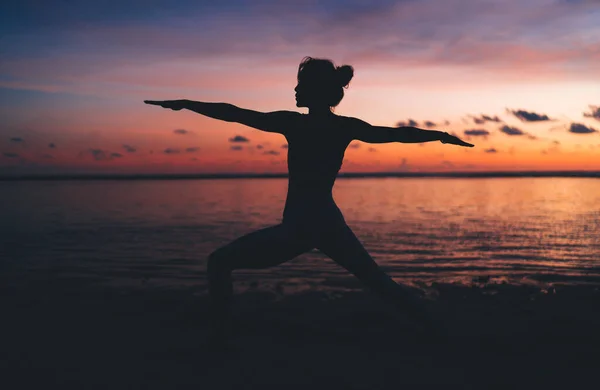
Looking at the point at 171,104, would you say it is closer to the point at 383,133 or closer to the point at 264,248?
the point at 264,248

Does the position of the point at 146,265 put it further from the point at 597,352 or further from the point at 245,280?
the point at 597,352

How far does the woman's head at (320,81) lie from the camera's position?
5.61 meters

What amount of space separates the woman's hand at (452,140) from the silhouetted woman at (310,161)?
202 mm

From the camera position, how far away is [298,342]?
662cm

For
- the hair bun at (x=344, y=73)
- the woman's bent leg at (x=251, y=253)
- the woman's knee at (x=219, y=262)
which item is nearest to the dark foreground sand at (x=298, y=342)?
the woman's bent leg at (x=251, y=253)

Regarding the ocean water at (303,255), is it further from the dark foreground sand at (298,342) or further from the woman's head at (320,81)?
the woman's head at (320,81)

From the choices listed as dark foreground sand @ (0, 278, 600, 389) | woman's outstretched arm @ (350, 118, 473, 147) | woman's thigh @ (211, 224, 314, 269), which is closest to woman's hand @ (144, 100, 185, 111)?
woman's thigh @ (211, 224, 314, 269)

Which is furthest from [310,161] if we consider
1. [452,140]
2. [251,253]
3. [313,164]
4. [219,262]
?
[452,140]

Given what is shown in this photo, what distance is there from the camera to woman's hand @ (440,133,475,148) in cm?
585

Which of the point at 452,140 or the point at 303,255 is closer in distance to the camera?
the point at 452,140

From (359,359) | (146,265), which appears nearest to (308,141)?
(359,359)

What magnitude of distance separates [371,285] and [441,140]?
1.73 meters

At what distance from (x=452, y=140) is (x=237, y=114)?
2354 millimetres

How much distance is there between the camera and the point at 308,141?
553cm
